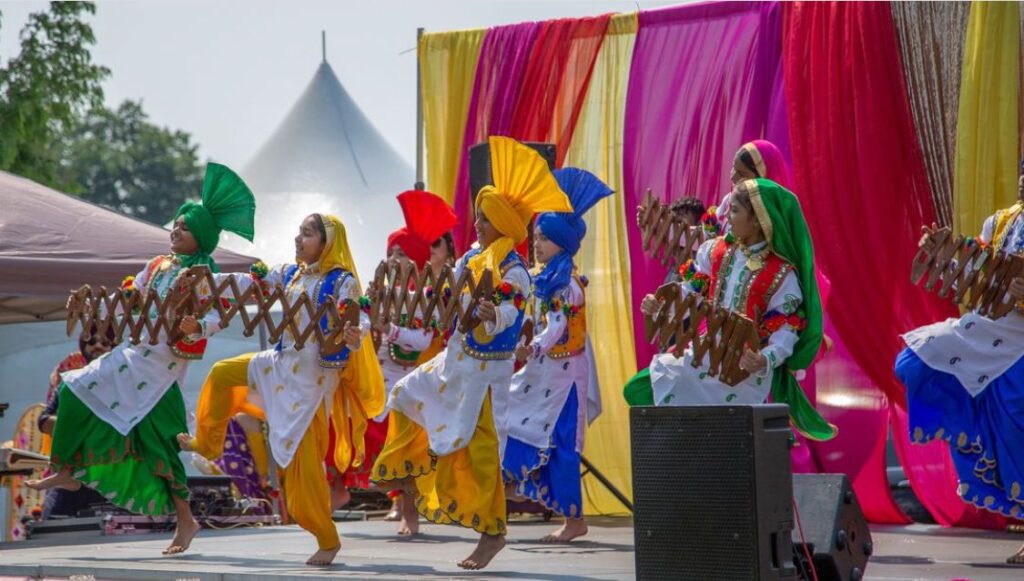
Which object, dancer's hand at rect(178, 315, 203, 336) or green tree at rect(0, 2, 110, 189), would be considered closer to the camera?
dancer's hand at rect(178, 315, 203, 336)

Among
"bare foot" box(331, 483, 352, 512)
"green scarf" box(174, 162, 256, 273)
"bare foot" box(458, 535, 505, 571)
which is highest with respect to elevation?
"green scarf" box(174, 162, 256, 273)

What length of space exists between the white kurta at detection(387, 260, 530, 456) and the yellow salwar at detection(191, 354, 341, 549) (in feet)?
1.27

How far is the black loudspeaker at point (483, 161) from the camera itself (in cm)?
895

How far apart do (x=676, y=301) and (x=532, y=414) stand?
2.44m

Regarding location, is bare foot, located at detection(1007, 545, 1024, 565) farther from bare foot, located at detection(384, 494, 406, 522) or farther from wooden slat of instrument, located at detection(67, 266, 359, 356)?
bare foot, located at detection(384, 494, 406, 522)

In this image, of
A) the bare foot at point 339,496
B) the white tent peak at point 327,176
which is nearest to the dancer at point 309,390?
the bare foot at point 339,496

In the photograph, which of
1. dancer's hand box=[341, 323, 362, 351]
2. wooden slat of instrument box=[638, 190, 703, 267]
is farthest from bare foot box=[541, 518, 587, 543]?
dancer's hand box=[341, 323, 362, 351]

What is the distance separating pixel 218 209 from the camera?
793cm

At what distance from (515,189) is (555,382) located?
5.71 ft

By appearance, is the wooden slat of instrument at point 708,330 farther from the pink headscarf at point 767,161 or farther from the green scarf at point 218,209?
the green scarf at point 218,209

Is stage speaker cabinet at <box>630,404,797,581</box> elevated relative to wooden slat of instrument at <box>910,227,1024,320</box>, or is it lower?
lower

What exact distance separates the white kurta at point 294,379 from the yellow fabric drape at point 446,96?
3.71m

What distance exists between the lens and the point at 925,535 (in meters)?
8.55

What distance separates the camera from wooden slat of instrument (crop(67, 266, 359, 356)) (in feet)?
23.0
